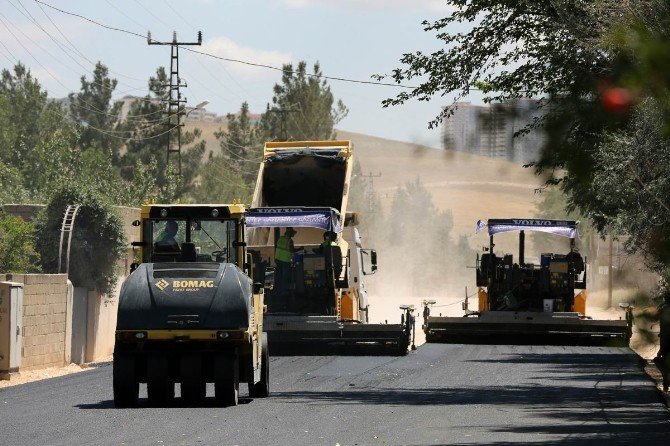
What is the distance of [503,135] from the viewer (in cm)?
386

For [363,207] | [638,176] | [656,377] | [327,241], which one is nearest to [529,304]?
[327,241]

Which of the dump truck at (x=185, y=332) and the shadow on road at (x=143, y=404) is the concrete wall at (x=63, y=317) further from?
the dump truck at (x=185, y=332)

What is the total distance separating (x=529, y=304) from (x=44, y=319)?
482 inches

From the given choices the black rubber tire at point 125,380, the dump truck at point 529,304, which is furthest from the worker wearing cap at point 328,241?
the black rubber tire at point 125,380

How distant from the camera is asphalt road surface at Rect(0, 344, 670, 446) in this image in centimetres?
1319

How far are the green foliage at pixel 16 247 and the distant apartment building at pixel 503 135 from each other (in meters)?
30.6

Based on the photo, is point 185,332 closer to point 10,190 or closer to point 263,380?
point 263,380

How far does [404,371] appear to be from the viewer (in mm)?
24453

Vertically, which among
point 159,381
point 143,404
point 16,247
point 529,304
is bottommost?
point 143,404

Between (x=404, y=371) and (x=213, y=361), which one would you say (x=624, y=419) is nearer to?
(x=213, y=361)

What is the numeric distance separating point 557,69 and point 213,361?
5246 mm

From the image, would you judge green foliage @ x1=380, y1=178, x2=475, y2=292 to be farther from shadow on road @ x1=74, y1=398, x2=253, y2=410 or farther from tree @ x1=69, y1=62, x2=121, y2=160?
shadow on road @ x1=74, y1=398, x2=253, y2=410

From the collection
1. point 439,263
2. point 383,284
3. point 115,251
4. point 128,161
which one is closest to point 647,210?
point 115,251

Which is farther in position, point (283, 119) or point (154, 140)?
point (154, 140)
